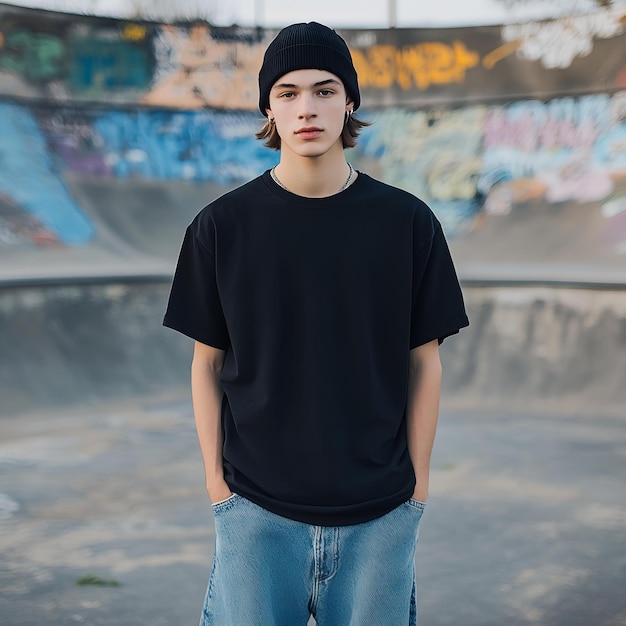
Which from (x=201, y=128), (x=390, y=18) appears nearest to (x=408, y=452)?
(x=201, y=128)

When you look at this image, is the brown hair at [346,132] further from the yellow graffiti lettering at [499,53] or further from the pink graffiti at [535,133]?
the yellow graffiti lettering at [499,53]

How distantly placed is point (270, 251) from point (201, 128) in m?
12.2

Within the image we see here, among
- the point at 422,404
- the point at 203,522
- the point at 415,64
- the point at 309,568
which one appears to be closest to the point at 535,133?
the point at 415,64

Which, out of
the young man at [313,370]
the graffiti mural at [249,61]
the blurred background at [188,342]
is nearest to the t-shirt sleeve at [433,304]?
the young man at [313,370]

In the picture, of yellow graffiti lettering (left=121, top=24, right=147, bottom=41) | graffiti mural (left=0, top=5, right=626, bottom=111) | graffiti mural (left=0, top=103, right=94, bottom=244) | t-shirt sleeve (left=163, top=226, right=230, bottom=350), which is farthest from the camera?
yellow graffiti lettering (left=121, top=24, right=147, bottom=41)

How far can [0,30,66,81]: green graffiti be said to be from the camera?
38.1 ft

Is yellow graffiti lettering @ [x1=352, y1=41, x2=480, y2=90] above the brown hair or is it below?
above

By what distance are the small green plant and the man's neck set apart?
2.90 m

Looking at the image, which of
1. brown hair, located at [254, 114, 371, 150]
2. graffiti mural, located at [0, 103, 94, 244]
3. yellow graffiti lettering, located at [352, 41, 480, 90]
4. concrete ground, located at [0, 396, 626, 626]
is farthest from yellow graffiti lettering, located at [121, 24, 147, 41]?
brown hair, located at [254, 114, 371, 150]

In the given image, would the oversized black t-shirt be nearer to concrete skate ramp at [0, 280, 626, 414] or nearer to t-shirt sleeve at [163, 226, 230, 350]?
Answer: t-shirt sleeve at [163, 226, 230, 350]

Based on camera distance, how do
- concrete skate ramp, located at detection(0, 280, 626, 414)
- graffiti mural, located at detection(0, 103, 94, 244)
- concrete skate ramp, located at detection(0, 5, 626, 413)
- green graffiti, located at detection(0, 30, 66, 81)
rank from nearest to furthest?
concrete skate ramp, located at detection(0, 280, 626, 414)
concrete skate ramp, located at detection(0, 5, 626, 413)
graffiti mural, located at detection(0, 103, 94, 244)
green graffiti, located at detection(0, 30, 66, 81)

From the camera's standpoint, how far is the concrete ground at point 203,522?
12.1 ft

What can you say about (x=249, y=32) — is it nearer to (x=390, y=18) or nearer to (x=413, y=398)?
(x=390, y=18)

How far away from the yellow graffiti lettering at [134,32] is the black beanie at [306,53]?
12308 mm
